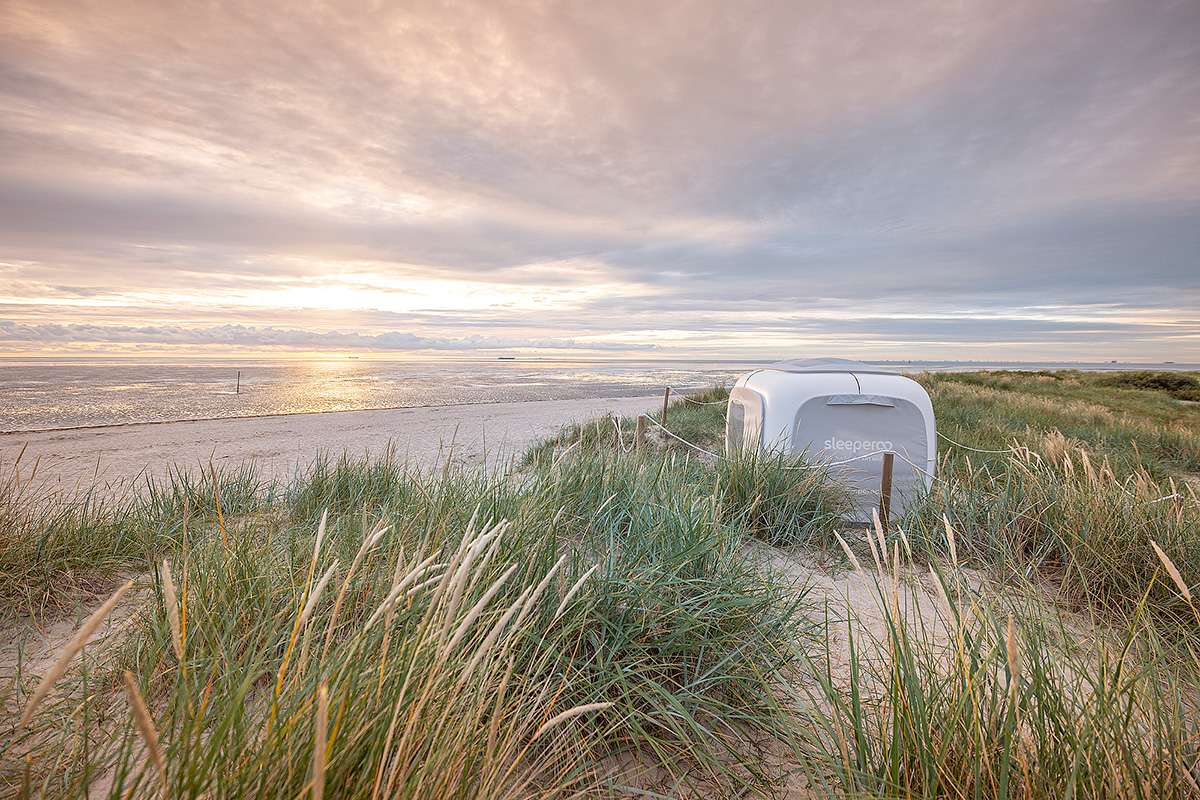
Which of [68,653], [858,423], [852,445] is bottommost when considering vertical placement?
[852,445]

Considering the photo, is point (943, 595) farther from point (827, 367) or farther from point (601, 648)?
point (827, 367)

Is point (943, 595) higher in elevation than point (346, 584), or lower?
lower

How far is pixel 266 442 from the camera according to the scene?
1134 cm

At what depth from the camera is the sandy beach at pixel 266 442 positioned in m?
8.55

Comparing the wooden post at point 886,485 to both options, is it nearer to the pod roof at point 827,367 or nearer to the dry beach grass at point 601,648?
the dry beach grass at point 601,648

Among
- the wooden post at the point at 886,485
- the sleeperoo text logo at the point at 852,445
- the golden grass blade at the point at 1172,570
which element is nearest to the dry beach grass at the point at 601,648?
the golden grass blade at the point at 1172,570

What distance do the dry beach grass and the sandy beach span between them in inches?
127

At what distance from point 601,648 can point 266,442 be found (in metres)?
11.7

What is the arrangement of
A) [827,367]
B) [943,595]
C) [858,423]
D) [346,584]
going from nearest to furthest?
1. [346,584]
2. [943,595]
3. [858,423]
4. [827,367]

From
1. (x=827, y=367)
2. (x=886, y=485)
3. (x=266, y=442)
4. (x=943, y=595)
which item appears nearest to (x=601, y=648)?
(x=943, y=595)

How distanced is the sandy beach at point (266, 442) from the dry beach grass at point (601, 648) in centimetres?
322

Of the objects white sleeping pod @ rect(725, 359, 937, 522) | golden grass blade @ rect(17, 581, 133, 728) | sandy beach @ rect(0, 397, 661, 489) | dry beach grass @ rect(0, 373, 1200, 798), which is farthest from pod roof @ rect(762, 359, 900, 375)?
golden grass blade @ rect(17, 581, 133, 728)

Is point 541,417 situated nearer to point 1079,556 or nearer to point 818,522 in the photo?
point 818,522

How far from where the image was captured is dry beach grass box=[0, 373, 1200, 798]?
1354mm
